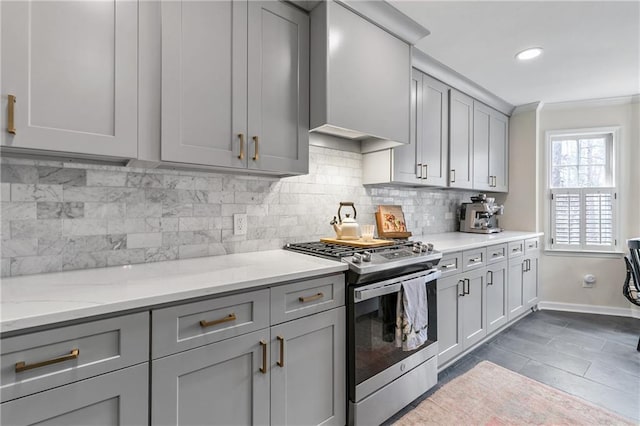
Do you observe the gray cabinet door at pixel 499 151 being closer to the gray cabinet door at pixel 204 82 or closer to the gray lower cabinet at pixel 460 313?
the gray lower cabinet at pixel 460 313

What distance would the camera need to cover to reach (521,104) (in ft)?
12.6

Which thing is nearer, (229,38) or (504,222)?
(229,38)

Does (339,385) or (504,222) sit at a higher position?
(504,222)

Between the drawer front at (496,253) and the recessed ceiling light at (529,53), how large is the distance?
1618 mm

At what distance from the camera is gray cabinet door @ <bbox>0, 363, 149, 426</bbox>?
33.5 inches

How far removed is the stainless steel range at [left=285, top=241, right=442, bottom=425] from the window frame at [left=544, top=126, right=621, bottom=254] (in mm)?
2860

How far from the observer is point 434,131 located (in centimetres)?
288

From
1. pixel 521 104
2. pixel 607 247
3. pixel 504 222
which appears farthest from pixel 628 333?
pixel 521 104

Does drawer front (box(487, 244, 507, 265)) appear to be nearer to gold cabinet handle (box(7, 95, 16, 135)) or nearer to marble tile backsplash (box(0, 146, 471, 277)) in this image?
marble tile backsplash (box(0, 146, 471, 277))

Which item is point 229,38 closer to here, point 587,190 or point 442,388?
point 442,388

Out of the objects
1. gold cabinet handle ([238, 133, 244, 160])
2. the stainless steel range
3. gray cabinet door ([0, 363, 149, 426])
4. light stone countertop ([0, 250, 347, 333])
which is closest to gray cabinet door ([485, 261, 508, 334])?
the stainless steel range

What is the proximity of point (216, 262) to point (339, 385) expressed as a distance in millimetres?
896

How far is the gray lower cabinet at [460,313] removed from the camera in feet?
7.53

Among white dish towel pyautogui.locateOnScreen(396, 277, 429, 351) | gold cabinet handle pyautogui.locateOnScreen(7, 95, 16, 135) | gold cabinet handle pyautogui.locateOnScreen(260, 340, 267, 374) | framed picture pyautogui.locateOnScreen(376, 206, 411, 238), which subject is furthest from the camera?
framed picture pyautogui.locateOnScreen(376, 206, 411, 238)
